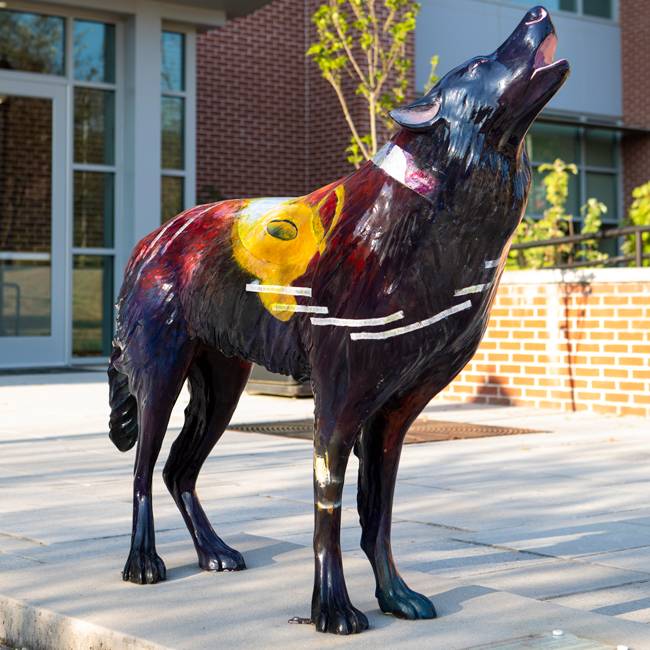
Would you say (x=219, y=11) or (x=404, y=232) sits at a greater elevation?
(x=219, y=11)

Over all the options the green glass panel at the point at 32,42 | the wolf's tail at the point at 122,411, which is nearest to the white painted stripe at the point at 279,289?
the wolf's tail at the point at 122,411

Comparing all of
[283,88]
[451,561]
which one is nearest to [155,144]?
[283,88]

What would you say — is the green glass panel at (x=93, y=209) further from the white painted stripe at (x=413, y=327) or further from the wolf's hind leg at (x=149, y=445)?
the white painted stripe at (x=413, y=327)

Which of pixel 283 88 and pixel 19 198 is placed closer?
pixel 19 198

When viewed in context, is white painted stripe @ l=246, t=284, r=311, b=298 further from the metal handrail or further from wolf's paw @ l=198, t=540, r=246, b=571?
the metal handrail

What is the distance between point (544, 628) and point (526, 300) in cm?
731

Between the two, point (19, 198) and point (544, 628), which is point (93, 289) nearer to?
point (19, 198)

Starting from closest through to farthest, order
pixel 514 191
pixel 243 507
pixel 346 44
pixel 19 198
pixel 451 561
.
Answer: pixel 514 191 < pixel 451 561 < pixel 243 507 < pixel 346 44 < pixel 19 198

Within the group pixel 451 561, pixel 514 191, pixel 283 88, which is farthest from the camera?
pixel 283 88

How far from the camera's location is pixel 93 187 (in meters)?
14.7

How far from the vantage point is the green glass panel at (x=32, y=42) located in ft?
45.6

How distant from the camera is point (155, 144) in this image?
14656 millimetres

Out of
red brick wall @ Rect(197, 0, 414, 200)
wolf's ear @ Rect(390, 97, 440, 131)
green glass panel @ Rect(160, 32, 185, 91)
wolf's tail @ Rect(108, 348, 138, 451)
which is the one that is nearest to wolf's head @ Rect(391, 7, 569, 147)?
wolf's ear @ Rect(390, 97, 440, 131)

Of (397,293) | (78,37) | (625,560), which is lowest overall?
(625,560)
